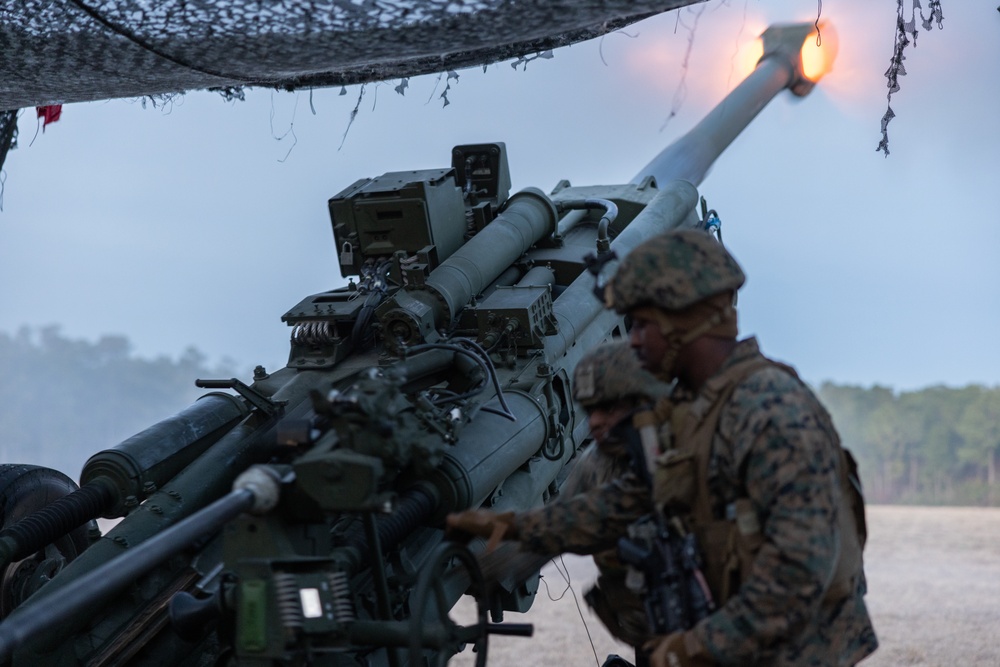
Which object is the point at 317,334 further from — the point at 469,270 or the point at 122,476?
the point at 122,476

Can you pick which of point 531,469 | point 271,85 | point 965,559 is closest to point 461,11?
point 271,85

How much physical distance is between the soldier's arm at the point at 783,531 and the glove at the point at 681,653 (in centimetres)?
3

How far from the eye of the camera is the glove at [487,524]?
157 inches

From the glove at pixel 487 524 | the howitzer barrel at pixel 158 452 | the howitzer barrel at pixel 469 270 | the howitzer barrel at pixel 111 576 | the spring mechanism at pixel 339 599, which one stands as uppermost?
the howitzer barrel at pixel 469 270

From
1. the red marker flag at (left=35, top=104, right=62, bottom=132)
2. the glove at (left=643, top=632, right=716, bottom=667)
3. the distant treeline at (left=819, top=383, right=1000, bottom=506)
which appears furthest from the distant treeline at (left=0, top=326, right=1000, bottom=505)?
the glove at (left=643, top=632, right=716, bottom=667)

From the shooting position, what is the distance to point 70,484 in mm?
7156

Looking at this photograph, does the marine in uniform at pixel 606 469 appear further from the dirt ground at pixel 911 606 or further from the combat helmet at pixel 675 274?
the dirt ground at pixel 911 606

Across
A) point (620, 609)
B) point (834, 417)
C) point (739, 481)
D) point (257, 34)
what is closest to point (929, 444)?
point (834, 417)

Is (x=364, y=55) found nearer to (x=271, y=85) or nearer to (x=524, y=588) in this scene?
(x=271, y=85)

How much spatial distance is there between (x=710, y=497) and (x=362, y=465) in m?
1.19

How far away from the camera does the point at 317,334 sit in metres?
6.82

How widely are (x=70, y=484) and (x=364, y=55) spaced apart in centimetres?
354

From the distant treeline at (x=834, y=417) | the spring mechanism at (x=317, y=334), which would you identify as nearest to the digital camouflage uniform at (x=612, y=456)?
the spring mechanism at (x=317, y=334)

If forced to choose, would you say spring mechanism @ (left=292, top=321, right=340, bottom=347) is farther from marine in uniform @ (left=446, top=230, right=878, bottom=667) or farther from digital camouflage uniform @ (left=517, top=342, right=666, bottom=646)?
marine in uniform @ (left=446, top=230, right=878, bottom=667)
